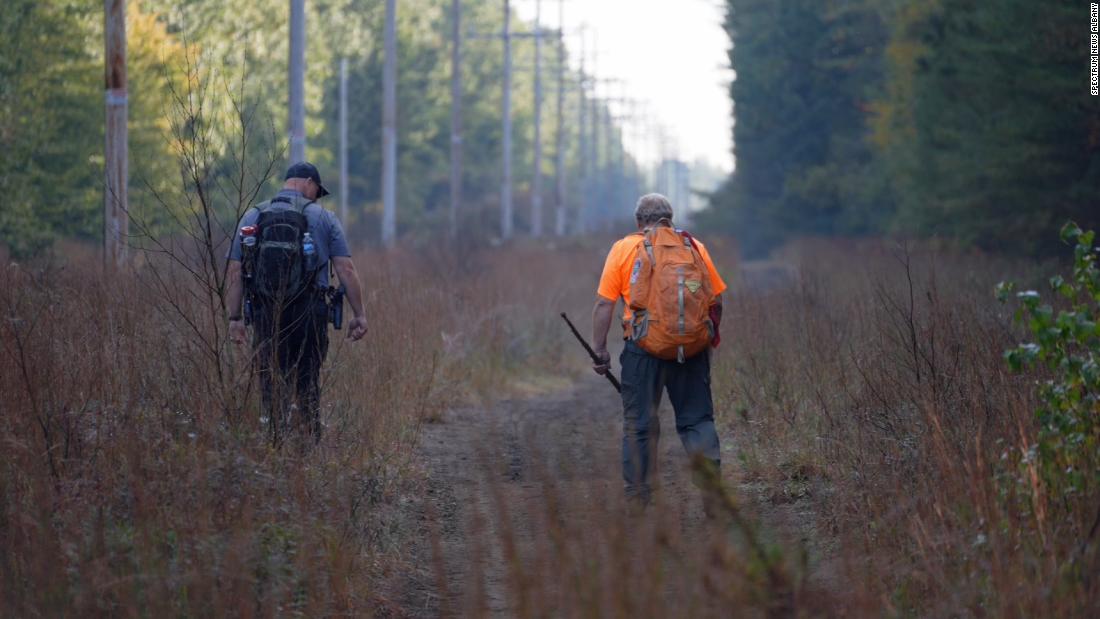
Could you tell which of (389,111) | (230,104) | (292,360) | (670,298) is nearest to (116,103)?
(292,360)

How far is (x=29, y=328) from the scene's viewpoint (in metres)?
7.65

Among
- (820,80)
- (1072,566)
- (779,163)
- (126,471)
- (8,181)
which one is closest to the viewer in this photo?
(1072,566)

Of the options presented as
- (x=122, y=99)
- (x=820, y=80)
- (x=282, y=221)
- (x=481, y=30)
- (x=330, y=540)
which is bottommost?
(x=330, y=540)

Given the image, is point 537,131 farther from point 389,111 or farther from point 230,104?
point 389,111

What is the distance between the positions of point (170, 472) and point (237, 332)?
2.03 meters

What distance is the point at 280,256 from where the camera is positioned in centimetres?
815

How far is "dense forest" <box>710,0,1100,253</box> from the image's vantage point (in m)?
20.6

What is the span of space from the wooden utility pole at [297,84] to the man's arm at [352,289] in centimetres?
781

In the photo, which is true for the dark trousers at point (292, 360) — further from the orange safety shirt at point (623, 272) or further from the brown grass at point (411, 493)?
the orange safety shirt at point (623, 272)

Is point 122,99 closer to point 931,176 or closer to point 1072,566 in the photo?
point 1072,566

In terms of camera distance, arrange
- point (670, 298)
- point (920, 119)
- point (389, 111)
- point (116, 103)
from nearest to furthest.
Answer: point (670, 298) → point (116, 103) → point (389, 111) → point (920, 119)

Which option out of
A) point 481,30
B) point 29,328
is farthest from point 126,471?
point 481,30

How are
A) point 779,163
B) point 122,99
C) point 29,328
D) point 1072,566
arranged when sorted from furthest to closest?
point 779,163 < point 122,99 < point 29,328 < point 1072,566

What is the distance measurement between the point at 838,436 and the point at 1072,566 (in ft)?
10.7
